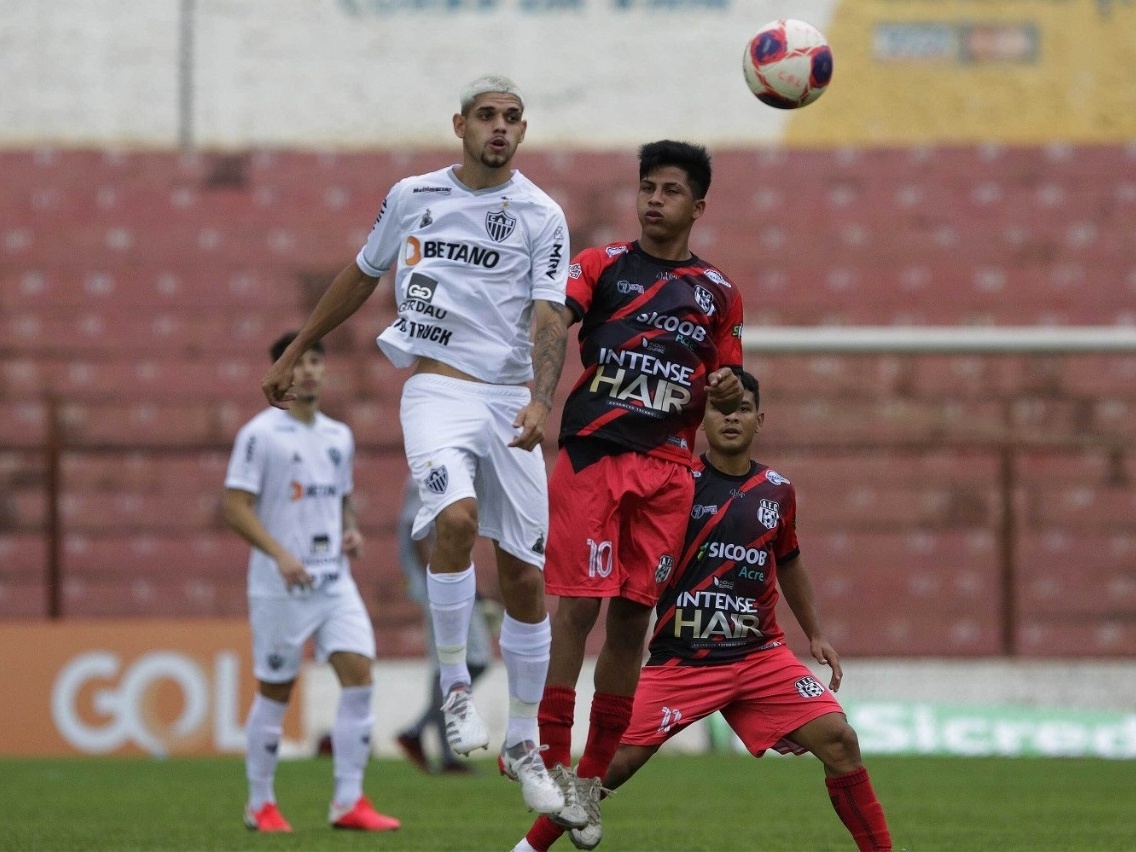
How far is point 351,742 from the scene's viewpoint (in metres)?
8.88

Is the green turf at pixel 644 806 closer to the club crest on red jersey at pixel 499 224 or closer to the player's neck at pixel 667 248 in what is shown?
the player's neck at pixel 667 248

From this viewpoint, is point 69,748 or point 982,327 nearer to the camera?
point 69,748

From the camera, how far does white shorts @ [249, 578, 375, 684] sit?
910 centimetres

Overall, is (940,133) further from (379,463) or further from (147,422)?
(147,422)

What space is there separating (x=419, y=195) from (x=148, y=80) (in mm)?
13014

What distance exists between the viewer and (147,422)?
16.8 metres

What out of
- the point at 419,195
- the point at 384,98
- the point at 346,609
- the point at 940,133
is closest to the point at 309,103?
the point at 384,98

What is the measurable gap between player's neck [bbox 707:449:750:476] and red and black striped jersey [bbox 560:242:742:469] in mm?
172

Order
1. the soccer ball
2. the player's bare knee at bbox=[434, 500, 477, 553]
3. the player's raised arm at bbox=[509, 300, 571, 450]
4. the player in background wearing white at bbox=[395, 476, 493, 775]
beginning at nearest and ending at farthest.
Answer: the player's raised arm at bbox=[509, 300, 571, 450], the player's bare knee at bbox=[434, 500, 477, 553], the soccer ball, the player in background wearing white at bbox=[395, 476, 493, 775]

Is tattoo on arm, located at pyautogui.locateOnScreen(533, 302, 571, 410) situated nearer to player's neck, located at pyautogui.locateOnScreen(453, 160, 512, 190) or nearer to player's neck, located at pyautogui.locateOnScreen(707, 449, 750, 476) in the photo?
player's neck, located at pyautogui.locateOnScreen(453, 160, 512, 190)

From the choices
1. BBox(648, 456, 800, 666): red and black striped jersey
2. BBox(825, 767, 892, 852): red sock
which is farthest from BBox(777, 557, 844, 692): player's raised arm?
BBox(825, 767, 892, 852): red sock

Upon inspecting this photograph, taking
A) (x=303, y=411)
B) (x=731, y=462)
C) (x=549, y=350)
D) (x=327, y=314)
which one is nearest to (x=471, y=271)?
(x=549, y=350)

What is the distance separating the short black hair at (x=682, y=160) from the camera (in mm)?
6410

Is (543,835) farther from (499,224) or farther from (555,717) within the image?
(499,224)
